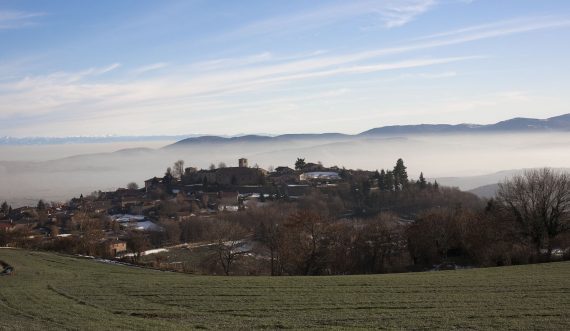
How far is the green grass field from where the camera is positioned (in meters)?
13.5

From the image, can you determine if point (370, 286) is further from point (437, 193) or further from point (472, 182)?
point (472, 182)

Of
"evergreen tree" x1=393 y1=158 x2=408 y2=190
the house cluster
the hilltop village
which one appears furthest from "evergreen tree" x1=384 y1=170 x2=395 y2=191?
the house cluster

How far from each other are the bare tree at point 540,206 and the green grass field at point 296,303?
17.0m

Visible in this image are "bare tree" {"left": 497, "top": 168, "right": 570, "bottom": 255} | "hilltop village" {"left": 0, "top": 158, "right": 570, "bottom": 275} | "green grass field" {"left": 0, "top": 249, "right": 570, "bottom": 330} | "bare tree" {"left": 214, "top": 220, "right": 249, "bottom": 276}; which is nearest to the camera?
"green grass field" {"left": 0, "top": 249, "right": 570, "bottom": 330}

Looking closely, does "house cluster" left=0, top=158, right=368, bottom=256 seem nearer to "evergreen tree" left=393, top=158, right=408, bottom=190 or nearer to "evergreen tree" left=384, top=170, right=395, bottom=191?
"evergreen tree" left=384, top=170, right=395, bottom=191

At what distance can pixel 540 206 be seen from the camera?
40.3 metres

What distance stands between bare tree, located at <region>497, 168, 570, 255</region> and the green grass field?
17018 mm

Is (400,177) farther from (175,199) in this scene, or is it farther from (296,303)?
(296,303)

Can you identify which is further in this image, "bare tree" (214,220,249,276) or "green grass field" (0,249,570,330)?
"bare tree" (214,220,249,276)

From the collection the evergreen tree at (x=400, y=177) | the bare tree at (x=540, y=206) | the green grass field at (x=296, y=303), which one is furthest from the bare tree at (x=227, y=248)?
the evergreen tree at (x=400, y=177)

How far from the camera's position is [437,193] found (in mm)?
97812

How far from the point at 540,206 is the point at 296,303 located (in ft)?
99.5

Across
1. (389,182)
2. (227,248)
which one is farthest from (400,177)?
(227,248)

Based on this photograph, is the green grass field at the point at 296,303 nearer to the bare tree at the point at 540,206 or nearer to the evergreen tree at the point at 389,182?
the bare tree at the point at 540,206
